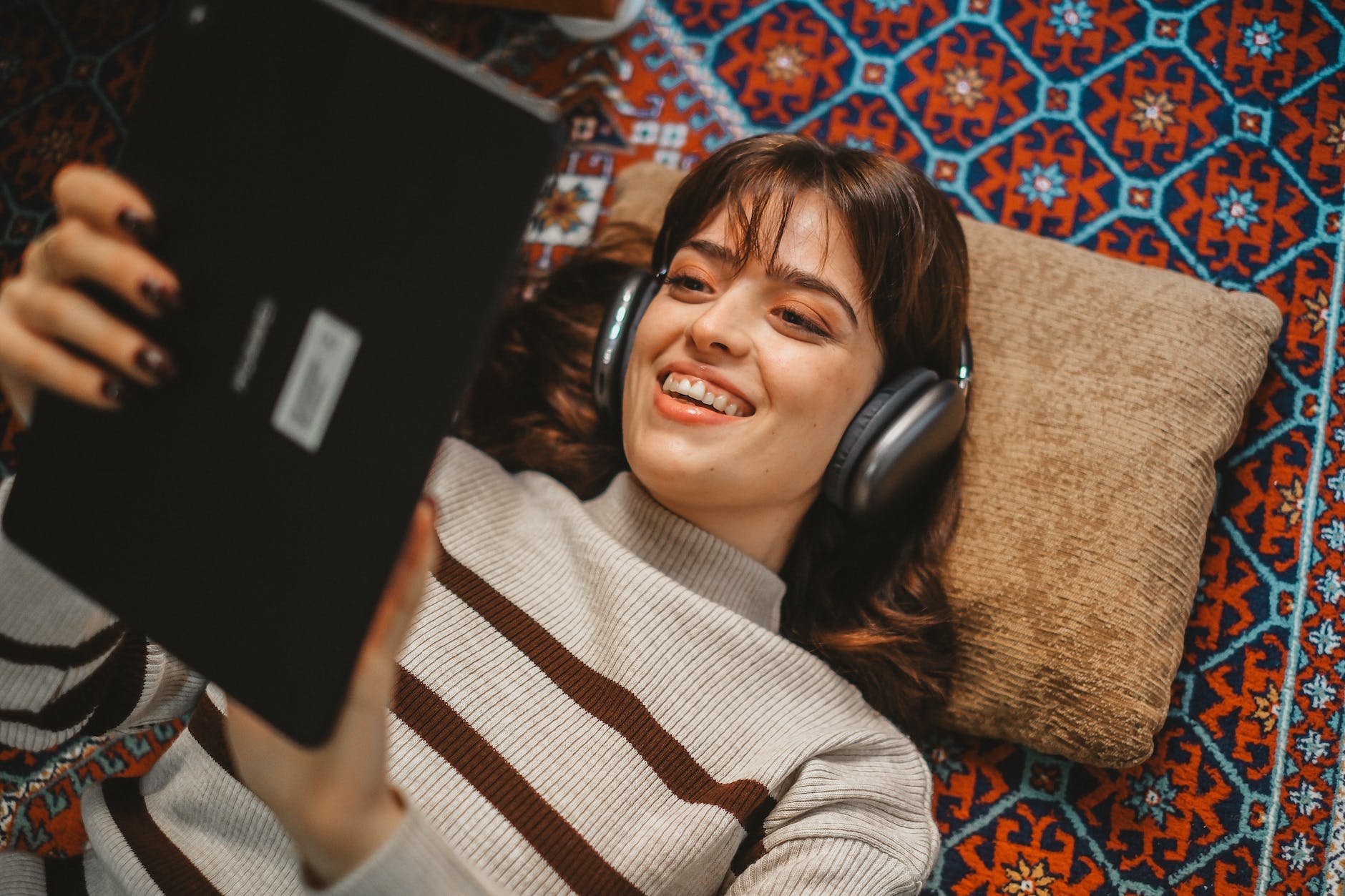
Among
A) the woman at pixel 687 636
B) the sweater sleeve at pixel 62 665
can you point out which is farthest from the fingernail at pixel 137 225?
the sweater sleeve at pixel 62 665

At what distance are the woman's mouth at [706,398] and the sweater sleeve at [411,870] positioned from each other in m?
0.55

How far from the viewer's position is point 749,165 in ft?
3.81

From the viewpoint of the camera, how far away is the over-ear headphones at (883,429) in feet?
3.62

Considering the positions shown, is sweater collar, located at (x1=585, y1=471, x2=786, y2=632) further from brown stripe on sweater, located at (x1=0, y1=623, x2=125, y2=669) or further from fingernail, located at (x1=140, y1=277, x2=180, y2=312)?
fingernail, located at (x1=140, y1=277, x2=180, y2=312)

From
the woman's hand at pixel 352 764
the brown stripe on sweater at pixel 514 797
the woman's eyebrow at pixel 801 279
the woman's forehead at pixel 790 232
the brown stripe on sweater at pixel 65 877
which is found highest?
the woman's forehead at pixel 790 232

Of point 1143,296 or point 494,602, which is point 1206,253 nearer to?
point 1143,296

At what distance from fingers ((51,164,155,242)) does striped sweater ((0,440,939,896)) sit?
0.40 metres

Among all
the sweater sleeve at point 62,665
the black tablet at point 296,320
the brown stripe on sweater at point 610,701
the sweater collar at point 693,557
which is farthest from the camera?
the sweater collar at point 693,557

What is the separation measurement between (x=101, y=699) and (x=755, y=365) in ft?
2.62

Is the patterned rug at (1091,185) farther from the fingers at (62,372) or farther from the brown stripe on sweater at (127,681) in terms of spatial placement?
the fingers at (62,372)

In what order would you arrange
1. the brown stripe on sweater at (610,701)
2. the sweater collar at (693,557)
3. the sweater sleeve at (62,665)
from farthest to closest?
the sweater collar at (693,557)
the brown stripe on sweater at (610,701)
the sweater sleeve at (62,665)

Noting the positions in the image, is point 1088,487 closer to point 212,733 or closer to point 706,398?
point 706,398

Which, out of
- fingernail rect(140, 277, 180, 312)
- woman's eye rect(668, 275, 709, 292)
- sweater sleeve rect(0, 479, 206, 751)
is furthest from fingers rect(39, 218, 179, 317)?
woman's eye rect(668, 275, 709, 292)

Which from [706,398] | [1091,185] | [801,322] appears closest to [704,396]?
[706,398]
